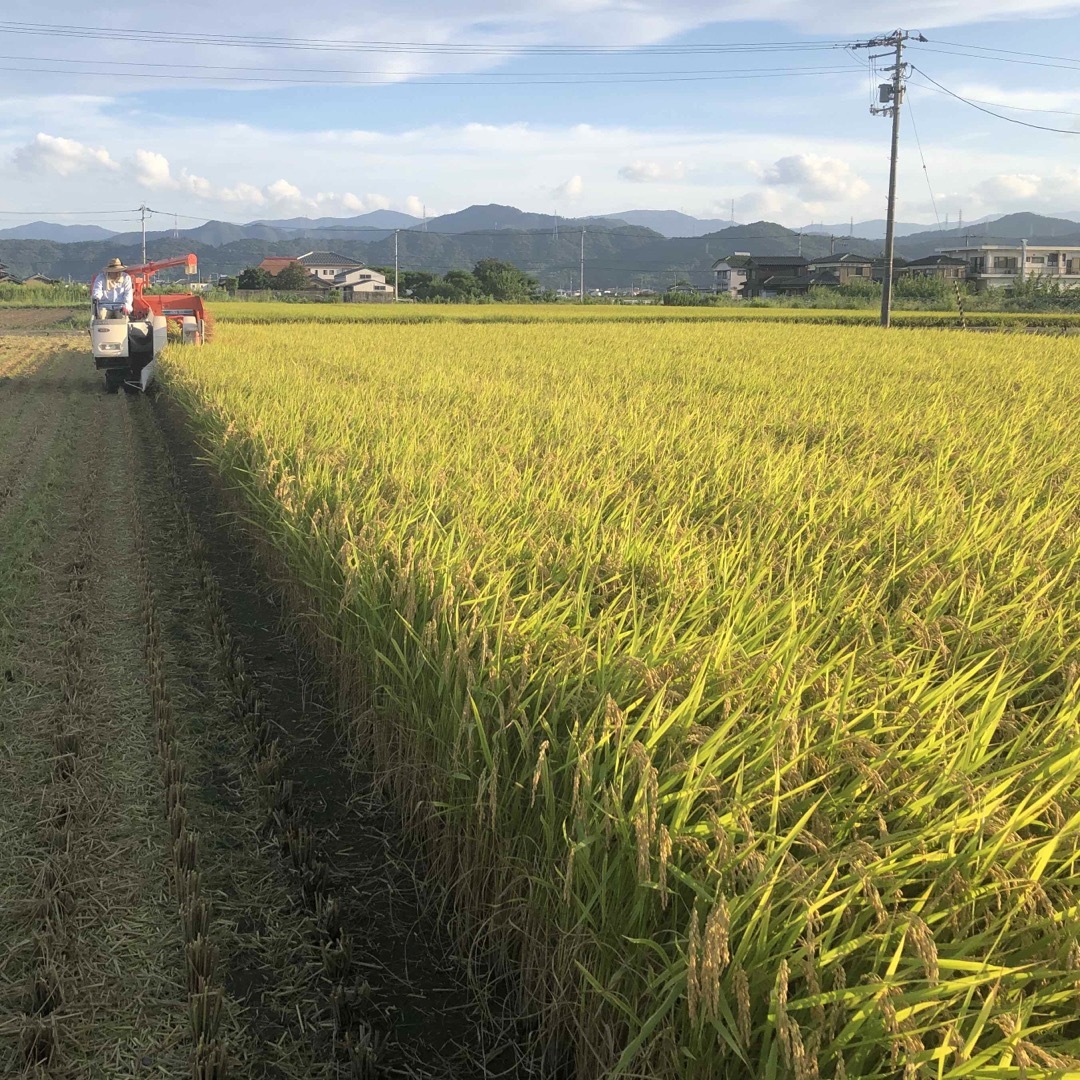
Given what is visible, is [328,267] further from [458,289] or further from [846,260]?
[846,260]

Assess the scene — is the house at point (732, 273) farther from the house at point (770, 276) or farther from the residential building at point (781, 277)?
the residential building at point (781, 277)

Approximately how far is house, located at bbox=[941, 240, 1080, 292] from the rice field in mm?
61426

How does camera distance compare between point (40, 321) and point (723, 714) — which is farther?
point (40, 321)

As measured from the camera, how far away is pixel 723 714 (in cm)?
200

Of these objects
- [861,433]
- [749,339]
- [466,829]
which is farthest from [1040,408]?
[749,339]

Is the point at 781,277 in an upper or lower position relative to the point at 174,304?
upper

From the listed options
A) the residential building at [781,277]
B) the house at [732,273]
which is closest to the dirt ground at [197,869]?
the residential building at [781,277]

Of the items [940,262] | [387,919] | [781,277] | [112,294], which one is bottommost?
[387,919]

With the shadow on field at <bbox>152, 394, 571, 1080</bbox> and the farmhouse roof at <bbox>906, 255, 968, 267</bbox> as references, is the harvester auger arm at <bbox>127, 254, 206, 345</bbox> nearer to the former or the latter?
the shadow on field at <bbox>152, 394, 571, 1080</bbox>

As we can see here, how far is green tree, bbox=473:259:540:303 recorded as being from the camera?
5572 cm

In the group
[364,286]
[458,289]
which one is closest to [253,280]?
[364,286]

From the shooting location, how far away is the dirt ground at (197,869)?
2.04 meters

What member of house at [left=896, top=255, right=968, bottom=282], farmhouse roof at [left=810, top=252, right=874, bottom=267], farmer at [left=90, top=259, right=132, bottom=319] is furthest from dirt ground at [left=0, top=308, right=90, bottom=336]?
farmhouse roof at [left=810, top=252, right=874, bottom=267]

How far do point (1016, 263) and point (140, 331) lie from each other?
226 feet
